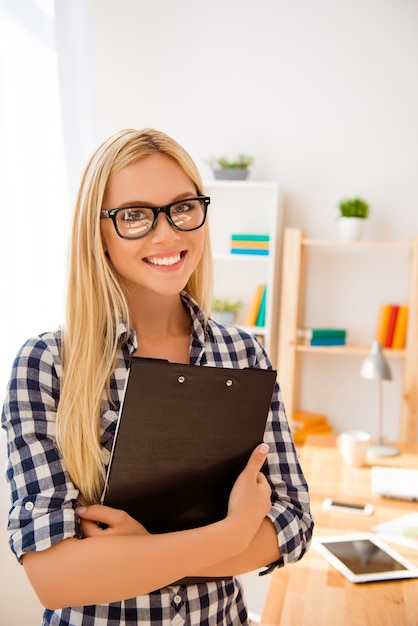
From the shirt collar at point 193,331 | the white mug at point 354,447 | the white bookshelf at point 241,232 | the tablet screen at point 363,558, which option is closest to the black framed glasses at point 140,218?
the shirt collar at point 193,331

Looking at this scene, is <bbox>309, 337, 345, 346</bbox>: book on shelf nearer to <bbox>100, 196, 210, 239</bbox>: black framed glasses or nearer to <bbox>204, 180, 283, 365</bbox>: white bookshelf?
<bbox>204, 180, 283, 365</bbox>: white bookshelf

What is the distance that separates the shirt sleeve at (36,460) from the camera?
100 cm

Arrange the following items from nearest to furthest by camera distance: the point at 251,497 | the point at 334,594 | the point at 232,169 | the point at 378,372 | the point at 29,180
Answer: the point at 251,497 < the point at 334,594 < the point at 29,180 < the point at 378,372 < the point at 232,169

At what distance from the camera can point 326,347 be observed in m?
3.77

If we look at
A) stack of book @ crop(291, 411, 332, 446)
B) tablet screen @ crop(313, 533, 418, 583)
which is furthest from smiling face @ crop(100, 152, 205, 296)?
stack of book @ crop(291, 411, 332, 446)

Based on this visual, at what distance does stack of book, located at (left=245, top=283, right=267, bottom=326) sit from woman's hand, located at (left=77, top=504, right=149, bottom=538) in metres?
2.89

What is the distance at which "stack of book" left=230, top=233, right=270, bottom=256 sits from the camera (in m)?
3.81

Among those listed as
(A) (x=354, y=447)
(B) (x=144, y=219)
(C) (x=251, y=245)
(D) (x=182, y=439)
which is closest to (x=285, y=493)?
(D) (x=182, y=439)

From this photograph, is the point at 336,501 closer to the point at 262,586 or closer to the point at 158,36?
the point at 262,586

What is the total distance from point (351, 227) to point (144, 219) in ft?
9.02

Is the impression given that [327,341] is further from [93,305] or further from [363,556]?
[93,305]

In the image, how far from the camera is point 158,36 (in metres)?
4.06

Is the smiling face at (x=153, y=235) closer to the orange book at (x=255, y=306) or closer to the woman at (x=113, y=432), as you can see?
the woman at (x=113, y=432)

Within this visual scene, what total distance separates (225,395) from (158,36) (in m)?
3.56
